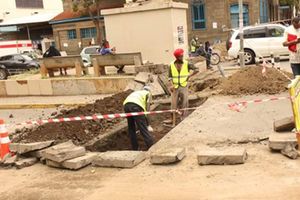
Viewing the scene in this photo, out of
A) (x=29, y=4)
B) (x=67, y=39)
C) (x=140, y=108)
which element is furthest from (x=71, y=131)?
(x=29, y=4)

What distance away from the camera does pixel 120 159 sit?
6969mm

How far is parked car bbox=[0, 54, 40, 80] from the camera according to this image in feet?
90.7

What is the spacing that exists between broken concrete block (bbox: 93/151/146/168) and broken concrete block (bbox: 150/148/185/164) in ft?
0.90

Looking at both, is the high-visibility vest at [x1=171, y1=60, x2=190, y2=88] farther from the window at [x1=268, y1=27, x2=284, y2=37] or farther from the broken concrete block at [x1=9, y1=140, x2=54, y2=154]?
the window at [x1=268, y1=27, x2=284, y2=37]

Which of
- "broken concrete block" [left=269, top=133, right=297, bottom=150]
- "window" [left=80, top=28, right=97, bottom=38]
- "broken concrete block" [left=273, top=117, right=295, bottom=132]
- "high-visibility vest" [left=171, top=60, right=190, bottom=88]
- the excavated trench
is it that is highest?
"window" [left=80, top=28, right=97, bottom=38]

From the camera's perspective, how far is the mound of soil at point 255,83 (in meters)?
11.9

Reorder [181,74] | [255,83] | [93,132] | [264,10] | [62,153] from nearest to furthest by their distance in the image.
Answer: [62,153] < [93,132] < [181,74] < [255,83] < [264,10]

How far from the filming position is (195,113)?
33.5 ft

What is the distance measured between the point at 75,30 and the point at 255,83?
36.1m

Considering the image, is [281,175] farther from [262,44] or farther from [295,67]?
[262,44]

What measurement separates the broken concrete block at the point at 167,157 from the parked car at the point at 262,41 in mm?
16033

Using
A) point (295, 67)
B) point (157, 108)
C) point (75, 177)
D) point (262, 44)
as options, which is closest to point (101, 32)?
point (262, 44)

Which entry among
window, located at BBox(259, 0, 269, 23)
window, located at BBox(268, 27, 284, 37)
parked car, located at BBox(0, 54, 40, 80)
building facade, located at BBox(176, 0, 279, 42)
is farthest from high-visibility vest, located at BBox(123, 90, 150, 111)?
window, located at BBox(259, 0, 269, 23)

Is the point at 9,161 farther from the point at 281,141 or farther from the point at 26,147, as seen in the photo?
the point at 281,141
